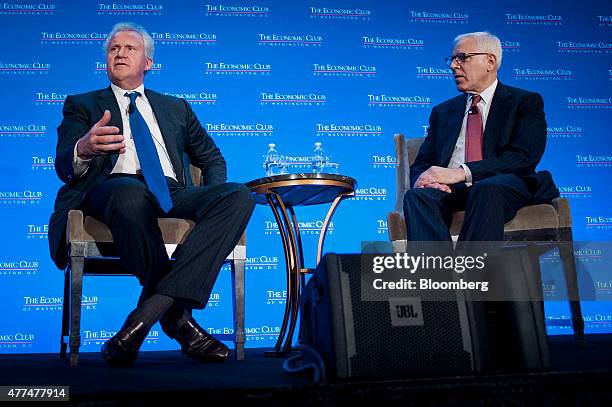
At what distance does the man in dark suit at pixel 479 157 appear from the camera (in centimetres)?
223

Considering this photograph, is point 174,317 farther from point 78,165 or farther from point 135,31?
point 135,31

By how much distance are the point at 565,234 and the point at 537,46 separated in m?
2.04

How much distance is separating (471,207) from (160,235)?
1037 mm

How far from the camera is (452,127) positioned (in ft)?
8.85

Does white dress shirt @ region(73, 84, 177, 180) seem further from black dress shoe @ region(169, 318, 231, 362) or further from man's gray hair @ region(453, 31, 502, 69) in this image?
man's gray hair @ region(453, 31, 502, 69)

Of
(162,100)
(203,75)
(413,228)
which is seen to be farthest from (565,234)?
(203,75)

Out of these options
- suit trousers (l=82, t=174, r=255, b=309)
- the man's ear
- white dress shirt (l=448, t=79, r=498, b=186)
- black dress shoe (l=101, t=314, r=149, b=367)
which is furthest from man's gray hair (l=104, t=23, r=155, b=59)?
the man's ear

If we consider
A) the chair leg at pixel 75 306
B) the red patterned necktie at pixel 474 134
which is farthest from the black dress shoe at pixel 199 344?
the red patterned necktie at pixel 474 134

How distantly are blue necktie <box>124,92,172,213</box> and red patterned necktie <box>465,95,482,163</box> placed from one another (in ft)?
3.94

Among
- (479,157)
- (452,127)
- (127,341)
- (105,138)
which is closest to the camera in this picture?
(127,341)

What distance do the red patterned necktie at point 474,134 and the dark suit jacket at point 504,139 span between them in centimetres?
3

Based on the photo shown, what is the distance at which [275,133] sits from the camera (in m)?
3.79

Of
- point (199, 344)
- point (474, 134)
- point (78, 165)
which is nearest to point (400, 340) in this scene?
point (199, 344)

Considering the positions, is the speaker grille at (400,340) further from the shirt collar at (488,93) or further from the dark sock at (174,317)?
the shirt collar at (488,93)
